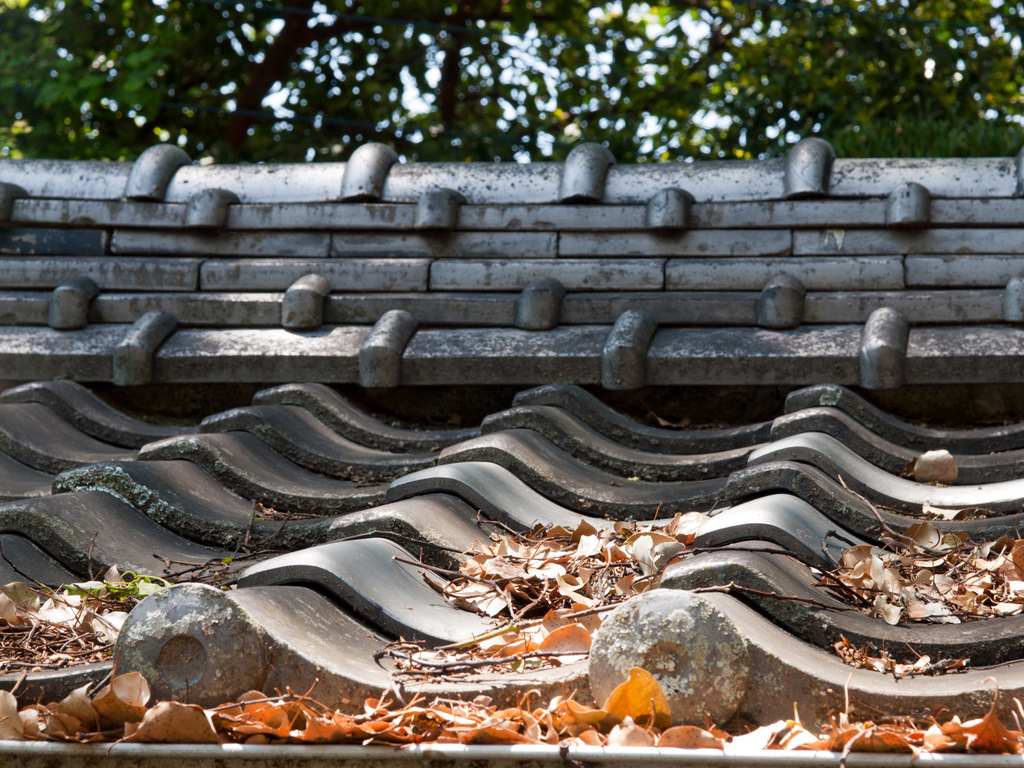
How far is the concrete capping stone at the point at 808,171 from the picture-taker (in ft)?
10.8

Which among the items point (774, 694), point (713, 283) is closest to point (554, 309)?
point (713, 283)

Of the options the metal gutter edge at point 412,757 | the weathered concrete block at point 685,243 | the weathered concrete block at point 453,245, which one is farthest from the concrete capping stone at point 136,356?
the metal gutter edge at point 412,757

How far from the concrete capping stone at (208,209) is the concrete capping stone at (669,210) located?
59.1 inches

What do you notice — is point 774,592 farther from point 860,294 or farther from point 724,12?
point 724,12

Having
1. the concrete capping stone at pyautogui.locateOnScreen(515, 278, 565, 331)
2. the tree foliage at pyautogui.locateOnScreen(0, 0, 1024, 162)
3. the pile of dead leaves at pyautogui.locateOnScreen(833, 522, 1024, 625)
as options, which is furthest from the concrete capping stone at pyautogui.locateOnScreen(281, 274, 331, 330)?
the tree foliage at pyautogui.locateOnScreen(0, 0, 1024, 162)

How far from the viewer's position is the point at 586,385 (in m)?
3.12

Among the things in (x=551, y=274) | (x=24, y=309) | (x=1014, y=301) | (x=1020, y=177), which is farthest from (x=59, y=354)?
(x=1020, y=177)

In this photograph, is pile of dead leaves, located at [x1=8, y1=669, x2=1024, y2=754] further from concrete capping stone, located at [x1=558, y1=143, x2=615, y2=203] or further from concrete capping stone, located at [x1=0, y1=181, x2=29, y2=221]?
concrete capping stone, located at [x1=0, y1=181, x2=29, y2=221]

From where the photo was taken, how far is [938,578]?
5.93 feet

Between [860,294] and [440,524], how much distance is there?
1.78m

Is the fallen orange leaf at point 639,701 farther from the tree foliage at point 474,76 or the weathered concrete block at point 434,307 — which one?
the tree foliage at point 474,76

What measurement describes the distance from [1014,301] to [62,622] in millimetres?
2666

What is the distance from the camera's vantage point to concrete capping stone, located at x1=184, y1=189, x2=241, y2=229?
3.57 meters

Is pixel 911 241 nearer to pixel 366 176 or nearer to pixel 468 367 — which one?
pixel 468 367
